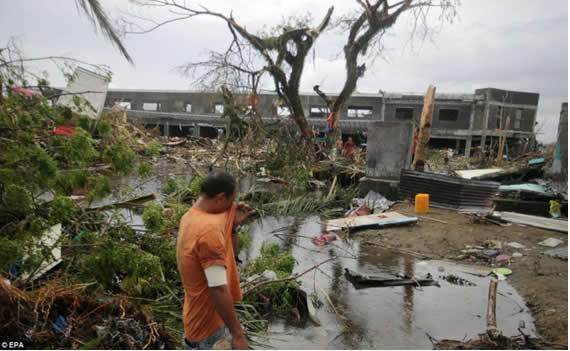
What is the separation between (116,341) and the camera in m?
2.21

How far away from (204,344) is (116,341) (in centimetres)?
61

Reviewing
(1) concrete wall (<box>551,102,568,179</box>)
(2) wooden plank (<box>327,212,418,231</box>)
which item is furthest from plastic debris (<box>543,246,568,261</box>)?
(1) concrete wall (<box>551,102,568,179</box>)

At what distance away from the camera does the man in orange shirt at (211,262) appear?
176cm

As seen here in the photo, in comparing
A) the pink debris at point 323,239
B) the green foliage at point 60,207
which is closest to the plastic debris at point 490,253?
the pink debris at point 323,239

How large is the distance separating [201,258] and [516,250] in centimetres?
→ 518

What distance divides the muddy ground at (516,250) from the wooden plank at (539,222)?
0.16 m

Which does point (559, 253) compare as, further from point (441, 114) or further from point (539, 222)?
point (441, 114)

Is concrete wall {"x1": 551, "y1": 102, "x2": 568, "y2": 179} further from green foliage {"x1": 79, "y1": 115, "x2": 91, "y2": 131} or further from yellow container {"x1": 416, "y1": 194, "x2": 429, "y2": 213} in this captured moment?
green foliage {"x1": 79, "y1": 115, "x2": 91, "y2": 131}

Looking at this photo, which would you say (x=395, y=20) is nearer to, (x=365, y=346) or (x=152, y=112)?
(x=365, y=346)

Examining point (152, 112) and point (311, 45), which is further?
point (152, 112)

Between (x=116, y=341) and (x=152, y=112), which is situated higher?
(x=152, y=112)

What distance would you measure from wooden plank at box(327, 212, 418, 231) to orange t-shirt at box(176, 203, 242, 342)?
4.54 metres

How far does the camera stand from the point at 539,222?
256 inches

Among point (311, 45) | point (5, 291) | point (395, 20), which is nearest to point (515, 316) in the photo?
point (5, 291)
